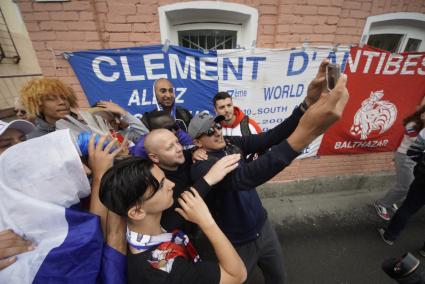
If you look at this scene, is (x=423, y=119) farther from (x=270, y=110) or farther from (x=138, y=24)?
(x=138, y=24)

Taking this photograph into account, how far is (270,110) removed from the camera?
293 centimetres

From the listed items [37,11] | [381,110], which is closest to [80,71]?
[37,11]

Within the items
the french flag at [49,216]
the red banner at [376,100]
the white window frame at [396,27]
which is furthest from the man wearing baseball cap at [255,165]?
the white window frame at [396,27]

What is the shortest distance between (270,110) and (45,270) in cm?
282

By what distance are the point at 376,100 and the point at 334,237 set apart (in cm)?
213

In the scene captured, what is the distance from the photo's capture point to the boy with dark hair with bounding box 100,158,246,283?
0.89 metres

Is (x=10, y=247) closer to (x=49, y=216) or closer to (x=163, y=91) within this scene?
(x=49, y=216)

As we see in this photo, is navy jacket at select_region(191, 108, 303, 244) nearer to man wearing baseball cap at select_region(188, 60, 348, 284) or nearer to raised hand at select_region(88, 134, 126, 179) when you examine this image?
man wearing baseball cap at select_region(188, 60, 348, 284)

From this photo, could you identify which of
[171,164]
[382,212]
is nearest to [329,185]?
[382,212]

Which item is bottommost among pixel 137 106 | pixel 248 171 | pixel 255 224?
pixel 255 224

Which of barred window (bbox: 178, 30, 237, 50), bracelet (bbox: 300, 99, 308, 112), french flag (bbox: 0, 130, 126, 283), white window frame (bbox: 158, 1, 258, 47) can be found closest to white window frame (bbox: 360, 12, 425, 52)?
white window frame (bbox: 158, 1, 258, 47)

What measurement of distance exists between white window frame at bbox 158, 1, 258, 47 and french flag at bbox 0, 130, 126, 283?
2123 millimetres

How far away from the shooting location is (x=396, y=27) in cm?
299

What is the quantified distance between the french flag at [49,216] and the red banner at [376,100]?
10.9 ft
